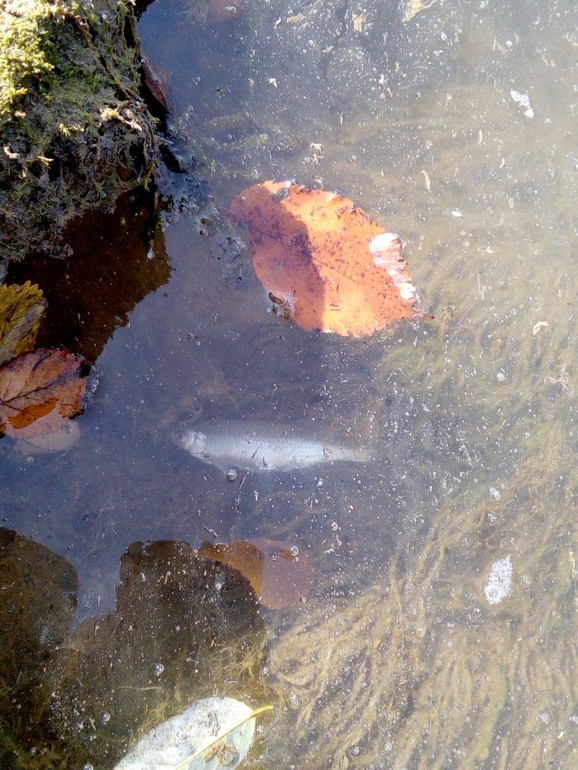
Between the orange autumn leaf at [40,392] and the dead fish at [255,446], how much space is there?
1.64 ft

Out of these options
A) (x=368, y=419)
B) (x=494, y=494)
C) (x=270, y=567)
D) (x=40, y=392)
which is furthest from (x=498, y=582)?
(x=40, y=392)

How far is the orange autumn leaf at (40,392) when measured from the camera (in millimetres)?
2363

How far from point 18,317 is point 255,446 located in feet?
3.92

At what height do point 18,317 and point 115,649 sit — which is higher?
point 18,317

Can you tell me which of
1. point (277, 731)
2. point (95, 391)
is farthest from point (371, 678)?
point (95, 391)

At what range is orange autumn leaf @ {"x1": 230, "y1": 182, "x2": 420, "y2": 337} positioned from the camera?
256 centimetres

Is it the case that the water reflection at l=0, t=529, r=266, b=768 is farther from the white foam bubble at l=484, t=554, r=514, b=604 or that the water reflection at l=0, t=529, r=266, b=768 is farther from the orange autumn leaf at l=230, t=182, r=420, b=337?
the orange autumn leaf at l=230, t=182, r=420, b=337

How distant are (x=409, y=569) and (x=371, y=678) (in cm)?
56

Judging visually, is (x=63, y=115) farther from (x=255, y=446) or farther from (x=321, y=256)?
(x=255, y=446)

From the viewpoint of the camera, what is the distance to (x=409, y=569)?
2.75 meters

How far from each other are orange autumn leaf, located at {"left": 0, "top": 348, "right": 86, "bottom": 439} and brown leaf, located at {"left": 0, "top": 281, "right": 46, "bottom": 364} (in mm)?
57

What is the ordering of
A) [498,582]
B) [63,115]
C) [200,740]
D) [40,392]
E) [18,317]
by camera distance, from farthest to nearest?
[498,582]
[200,740]
[40,392]
[18,317]
[63,115]

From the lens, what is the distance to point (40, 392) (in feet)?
8.02

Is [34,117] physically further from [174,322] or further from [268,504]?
[268,504]
